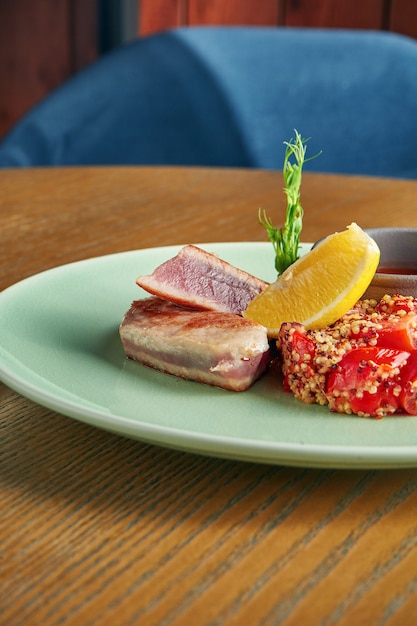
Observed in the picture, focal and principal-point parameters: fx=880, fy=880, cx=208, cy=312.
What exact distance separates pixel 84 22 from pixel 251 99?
1.53m

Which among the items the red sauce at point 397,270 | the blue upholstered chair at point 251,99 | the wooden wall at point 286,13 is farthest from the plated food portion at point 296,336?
the wooden wall at point 286,13

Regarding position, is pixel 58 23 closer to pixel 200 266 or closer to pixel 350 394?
pixel 200 266

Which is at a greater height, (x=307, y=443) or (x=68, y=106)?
(x=307, y=443)

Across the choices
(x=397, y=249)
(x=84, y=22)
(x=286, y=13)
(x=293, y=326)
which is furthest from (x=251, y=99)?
(x=293, y=326)

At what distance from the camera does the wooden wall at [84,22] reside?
3801 mm

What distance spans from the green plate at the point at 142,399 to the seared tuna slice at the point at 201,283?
8 centimetres

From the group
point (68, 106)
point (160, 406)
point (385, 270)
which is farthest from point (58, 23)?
point (160, 406)

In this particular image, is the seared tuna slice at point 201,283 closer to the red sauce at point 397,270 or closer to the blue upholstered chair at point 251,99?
the red sauce at point 397,270

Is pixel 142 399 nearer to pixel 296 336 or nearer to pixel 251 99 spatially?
pixel 296 336

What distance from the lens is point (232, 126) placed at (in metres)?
2.83

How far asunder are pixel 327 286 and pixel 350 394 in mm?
190

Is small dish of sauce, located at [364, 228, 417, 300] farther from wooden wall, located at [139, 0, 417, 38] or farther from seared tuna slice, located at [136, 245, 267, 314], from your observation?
wooden wall, located at [139, 0, 417, 38]

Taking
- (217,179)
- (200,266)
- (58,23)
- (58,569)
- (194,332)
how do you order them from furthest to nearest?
(58,23)
(217,179)
(200,266)
(194,332)
(58,569)

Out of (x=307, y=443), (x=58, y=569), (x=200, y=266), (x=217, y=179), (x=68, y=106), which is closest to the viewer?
(x=58, y=569)
